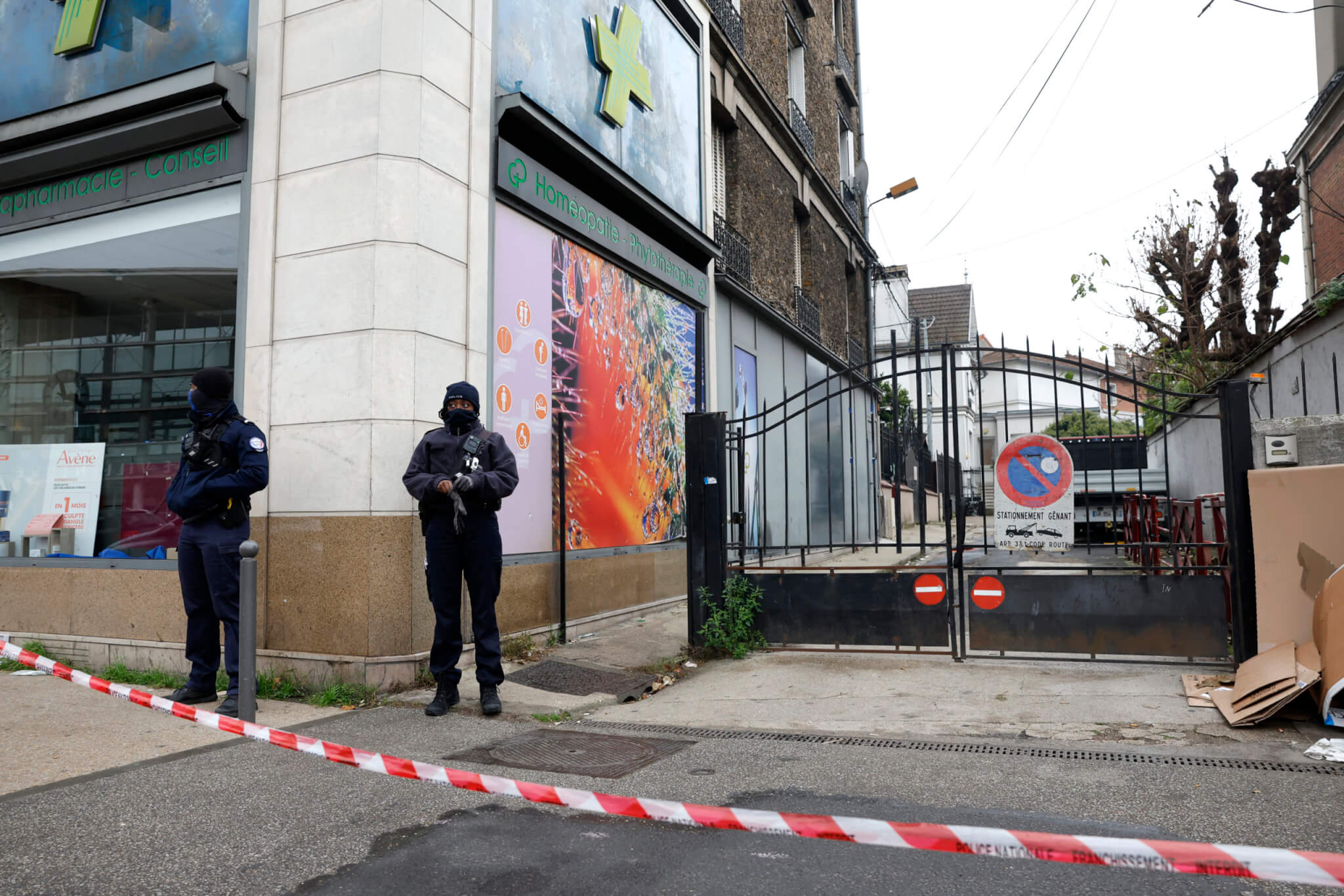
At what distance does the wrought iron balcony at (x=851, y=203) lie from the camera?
69.1 ft

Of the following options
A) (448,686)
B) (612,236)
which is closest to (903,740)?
(448,686)

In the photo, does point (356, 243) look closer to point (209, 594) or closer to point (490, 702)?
point (209, 594)

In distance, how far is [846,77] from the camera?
21.5 m

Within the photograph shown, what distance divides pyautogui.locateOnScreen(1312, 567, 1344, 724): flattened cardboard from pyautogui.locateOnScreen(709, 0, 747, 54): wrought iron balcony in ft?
35.9

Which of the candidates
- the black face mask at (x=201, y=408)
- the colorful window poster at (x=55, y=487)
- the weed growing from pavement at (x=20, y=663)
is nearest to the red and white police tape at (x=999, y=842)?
the black face mask at (x=201, y=408)

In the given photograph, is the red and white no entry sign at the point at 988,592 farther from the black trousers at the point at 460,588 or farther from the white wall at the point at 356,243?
the white wall at the point at 356,243

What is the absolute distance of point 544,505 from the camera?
797cm

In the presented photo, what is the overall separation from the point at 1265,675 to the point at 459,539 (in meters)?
4.72

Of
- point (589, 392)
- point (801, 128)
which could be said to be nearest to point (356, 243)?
point (589, 392)

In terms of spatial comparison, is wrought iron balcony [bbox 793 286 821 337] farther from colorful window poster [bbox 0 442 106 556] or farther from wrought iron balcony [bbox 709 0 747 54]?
colorful window poster [bbox 0 442 106 556]

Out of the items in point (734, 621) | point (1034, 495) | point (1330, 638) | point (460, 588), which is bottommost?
point (734, 621)

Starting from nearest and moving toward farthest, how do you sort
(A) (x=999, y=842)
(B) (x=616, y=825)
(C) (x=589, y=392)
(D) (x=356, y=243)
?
(A) (x=999, y=842), (B) (x=616, y=825), (D) (x=356, y=243), (C) (x=589, y=392)

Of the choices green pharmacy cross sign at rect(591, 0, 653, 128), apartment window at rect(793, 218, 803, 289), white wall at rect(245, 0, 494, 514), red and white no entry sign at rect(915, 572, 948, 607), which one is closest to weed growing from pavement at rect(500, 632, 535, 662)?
white wall at rect(245, 0, 494, 514)

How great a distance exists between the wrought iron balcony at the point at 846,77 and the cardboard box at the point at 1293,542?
16.9 meters
